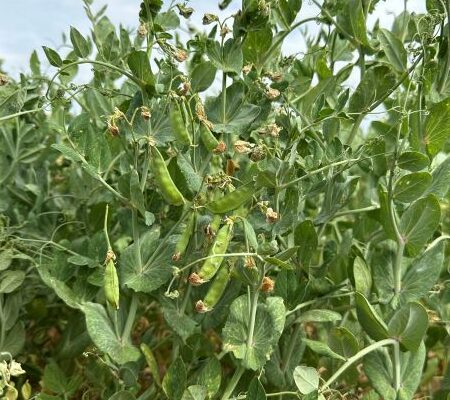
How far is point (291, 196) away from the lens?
0.84 m

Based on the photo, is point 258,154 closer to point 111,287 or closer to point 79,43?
point 111,287

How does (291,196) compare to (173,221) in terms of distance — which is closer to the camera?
(291,196)

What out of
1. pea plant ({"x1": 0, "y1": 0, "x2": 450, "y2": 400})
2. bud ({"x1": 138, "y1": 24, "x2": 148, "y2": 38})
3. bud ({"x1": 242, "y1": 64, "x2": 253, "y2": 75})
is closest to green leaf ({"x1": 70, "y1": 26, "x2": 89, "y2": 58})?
pea plant ({"x1": 0, "y1": 0, "x2": 450, "y2": 400})

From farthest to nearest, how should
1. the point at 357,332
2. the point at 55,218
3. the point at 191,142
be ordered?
the point at 55,218
the point at 357,332
the point at 191,142

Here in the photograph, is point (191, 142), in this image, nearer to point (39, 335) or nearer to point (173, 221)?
point (173, 221)

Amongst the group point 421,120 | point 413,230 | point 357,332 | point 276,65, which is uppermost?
point 276,65

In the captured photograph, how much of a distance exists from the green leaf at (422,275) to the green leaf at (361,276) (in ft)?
0.15

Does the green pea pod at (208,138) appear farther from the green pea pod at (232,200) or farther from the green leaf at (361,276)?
the green leaf at (361,276)

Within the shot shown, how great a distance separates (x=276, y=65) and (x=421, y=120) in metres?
0.20

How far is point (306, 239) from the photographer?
2.84ft

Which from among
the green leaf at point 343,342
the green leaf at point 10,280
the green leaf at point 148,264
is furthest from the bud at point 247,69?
the green leaf at point 10,280

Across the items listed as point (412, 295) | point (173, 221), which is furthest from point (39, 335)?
point (412, 295)

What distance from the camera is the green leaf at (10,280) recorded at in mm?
959

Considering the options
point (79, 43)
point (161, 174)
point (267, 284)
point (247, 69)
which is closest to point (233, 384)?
point (267, 284)
